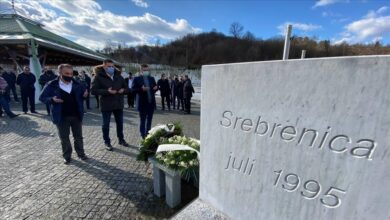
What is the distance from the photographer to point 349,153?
1225mm

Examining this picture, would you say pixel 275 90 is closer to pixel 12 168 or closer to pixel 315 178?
pixel 315 178

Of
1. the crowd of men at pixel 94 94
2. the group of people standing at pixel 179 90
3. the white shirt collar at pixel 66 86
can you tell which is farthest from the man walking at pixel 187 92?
the white shirt collar at pixel 66 86

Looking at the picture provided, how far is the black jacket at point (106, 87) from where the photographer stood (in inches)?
171

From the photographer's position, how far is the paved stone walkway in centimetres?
261

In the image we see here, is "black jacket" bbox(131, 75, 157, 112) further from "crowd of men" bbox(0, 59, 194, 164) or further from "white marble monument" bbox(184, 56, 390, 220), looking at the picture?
"white marble monument" bbox(184, 56, 390, 220)

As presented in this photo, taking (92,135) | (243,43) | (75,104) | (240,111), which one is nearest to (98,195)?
(75,104)

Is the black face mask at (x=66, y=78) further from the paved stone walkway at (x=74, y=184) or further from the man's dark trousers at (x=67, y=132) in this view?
the paved stone walkway at (x=74, y=184)

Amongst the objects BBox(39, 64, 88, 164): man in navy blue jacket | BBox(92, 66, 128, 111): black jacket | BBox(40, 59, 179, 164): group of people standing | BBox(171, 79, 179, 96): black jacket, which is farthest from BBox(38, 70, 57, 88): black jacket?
BBox(171, 79, 179, 96): black jacket

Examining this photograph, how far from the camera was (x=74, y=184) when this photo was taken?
3.24 meters

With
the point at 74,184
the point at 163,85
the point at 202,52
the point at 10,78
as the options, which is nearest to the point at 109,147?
the point at 74,184

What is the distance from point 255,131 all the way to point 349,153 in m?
0.61

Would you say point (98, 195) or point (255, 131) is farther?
point (98, 195)

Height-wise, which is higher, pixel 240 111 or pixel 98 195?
pixel 240 111

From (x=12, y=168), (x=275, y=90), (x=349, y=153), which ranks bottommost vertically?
(x=12, y=168)
